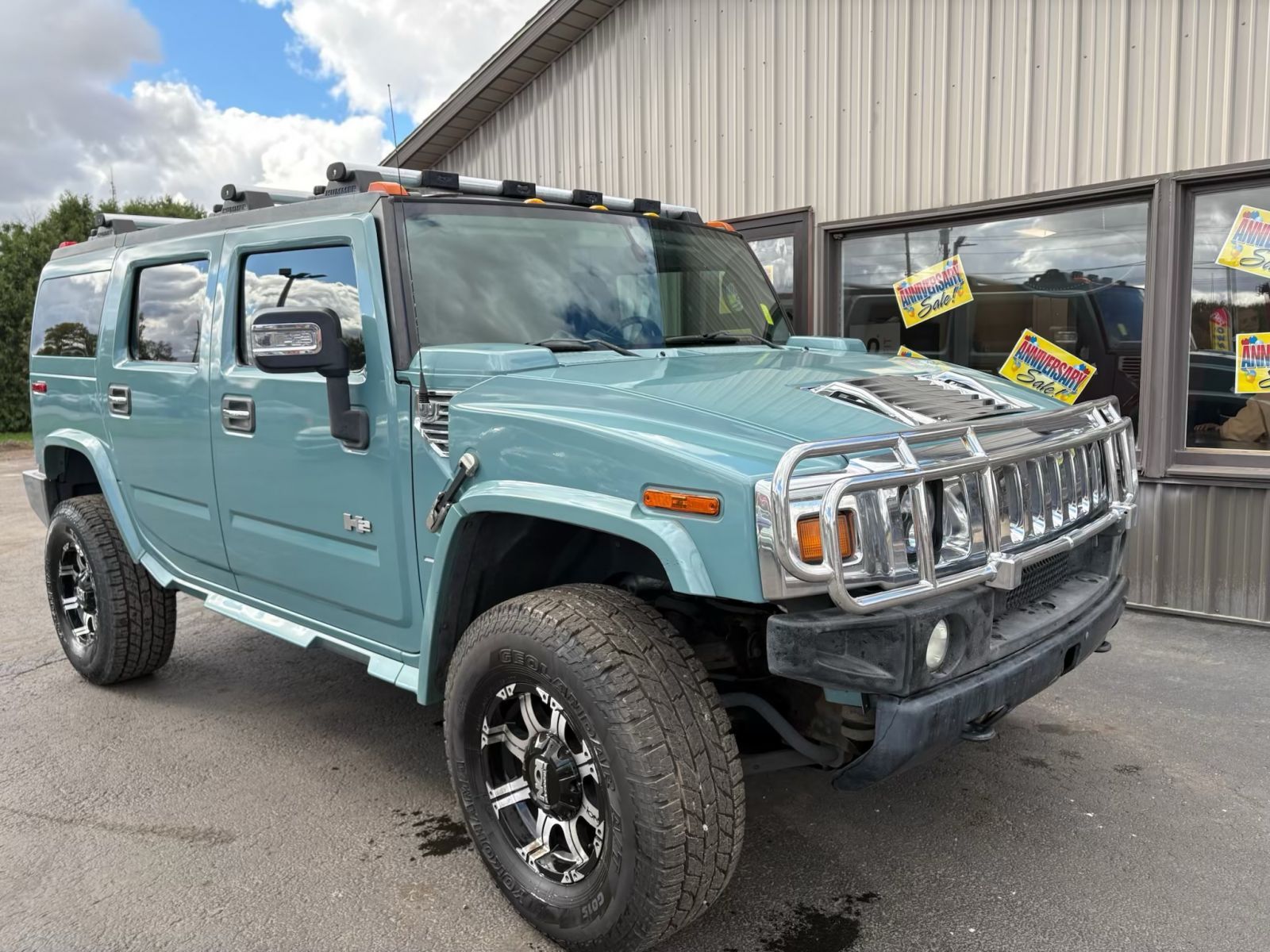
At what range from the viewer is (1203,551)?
5.45 meters

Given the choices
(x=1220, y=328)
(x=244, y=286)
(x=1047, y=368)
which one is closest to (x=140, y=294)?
(x=244, y=286)

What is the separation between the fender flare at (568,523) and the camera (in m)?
2.24

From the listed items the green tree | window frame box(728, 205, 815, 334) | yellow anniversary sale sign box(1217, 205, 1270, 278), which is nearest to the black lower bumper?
yellow anniversary sale sign box(1217, 205, 1270, 278)

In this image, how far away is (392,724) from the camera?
4.24 m

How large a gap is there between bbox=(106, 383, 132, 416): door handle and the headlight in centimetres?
355

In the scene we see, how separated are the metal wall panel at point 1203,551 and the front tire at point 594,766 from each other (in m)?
4.18

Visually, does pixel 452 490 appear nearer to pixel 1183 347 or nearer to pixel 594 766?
pixel 594 766

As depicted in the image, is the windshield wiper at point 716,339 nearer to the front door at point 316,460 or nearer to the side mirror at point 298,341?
the front door at point 316,460

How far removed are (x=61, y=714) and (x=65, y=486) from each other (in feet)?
4.07

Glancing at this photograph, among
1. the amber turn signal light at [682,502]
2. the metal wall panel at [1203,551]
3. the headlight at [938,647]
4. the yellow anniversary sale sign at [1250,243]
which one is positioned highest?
the yellow anniversary sale sign at [1250,243]

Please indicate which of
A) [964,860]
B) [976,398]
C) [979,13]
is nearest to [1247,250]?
[979,13]

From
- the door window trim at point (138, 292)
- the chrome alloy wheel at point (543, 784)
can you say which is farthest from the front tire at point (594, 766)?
the door window trim at point (138, 292)

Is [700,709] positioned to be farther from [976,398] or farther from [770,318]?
[770,318]

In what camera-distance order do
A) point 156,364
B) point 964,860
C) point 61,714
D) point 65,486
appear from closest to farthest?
point 964,860 → point 156,364 → point 61,714 → point 65,486
